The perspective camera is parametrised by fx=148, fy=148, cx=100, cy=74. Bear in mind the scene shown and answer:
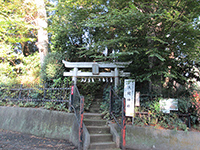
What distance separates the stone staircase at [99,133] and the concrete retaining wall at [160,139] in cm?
74

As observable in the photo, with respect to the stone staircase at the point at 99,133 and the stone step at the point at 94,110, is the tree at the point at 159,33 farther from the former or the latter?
the stone step at the point at 94,110

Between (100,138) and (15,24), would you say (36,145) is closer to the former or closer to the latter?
(100,138)

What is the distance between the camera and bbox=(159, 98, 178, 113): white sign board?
531 centimetres

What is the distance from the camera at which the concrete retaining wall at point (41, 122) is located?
573 cm

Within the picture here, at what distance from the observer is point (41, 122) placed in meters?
6.39

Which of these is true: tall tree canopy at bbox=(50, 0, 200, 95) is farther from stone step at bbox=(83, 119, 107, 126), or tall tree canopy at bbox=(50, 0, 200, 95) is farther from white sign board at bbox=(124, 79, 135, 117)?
stone step at bbox=(83, 119, 107, 126)

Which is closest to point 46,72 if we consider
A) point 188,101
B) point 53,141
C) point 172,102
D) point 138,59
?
point 53,141

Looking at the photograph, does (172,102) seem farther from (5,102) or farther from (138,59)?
(5,102)

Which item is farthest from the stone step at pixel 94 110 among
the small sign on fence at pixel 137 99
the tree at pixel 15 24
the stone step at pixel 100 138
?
the tree at pixel 15 24

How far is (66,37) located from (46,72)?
7.97ft

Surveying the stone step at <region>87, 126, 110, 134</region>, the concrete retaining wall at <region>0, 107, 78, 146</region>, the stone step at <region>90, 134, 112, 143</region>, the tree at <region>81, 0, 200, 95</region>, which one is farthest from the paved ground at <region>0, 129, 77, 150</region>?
the tree at <region>81, 0, 200, 95</region>

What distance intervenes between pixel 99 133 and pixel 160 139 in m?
2.07

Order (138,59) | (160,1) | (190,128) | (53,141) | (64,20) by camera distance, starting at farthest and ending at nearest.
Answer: (64,20) < (138,59) < (53,141) < (190,128) < (160,1)

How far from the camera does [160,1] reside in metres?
4.58
